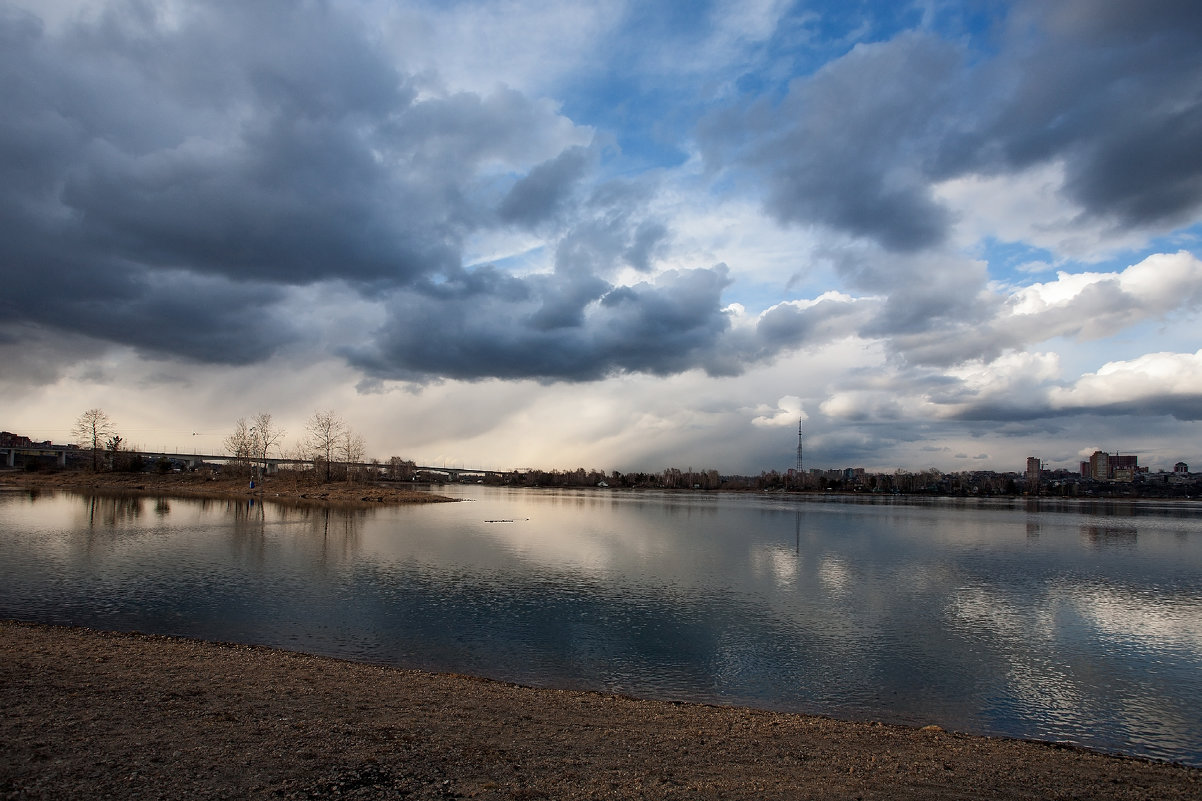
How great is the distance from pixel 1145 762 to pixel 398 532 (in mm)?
47238

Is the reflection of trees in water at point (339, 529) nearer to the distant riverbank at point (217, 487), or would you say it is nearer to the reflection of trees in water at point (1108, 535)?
the distant riverbank at point (217, 487)

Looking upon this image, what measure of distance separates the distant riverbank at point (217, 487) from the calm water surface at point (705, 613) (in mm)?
44931

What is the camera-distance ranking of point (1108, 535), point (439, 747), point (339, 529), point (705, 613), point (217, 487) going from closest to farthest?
point (439, 747)
point (705, 613)
point (339, 529)
point (1108, 535)
point (217, 487)

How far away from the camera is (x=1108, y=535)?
6781 centimetres

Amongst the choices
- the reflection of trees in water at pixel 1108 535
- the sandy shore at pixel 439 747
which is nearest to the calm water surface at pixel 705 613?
the sandy shore at pixel 439 747

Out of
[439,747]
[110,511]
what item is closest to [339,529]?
[110,511]

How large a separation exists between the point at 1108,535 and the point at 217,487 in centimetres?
11953

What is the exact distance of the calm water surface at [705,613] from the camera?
15.7m

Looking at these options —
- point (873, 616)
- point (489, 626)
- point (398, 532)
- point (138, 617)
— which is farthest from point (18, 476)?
point (873, 616)

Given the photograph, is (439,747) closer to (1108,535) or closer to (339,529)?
(339,529)

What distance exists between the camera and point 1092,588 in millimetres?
33031

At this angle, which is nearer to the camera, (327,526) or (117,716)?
(117,716)

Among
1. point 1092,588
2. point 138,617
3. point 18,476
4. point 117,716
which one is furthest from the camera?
point 18,476

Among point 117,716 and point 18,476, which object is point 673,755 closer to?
point 117,716
